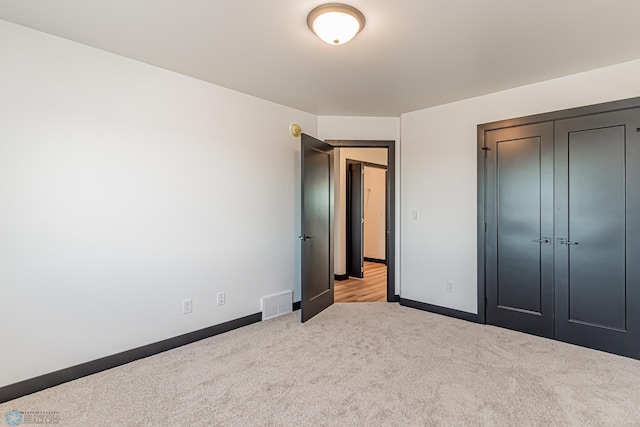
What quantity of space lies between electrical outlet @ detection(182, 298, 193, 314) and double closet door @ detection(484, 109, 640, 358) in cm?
293

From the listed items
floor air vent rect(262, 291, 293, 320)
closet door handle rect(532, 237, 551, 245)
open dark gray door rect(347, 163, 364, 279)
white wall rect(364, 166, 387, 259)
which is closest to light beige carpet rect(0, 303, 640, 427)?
floor air vent rect(262, 291, 293, 320)

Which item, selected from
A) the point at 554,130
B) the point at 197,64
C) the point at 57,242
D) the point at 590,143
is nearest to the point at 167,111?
the point at 197,64

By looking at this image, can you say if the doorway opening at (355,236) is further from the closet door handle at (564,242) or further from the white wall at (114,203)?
the closet door handle at (564,242)

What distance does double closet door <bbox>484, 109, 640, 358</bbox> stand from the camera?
271 cm

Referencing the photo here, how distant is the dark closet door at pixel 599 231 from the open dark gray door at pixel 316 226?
91.3 inches

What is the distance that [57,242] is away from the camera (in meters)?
2.30

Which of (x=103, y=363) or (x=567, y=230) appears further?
(x=567, y=230)

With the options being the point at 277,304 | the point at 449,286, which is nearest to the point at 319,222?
the point at 277,304

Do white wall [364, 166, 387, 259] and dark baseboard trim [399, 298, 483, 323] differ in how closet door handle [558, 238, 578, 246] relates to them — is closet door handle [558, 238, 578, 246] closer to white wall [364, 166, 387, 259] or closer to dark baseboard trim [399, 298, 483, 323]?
dark baseboard trim [399, 298, 483, 323]

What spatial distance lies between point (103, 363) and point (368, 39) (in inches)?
119

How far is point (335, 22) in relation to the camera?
1997 mm

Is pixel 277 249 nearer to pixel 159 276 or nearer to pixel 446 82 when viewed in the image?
pixel 159 276

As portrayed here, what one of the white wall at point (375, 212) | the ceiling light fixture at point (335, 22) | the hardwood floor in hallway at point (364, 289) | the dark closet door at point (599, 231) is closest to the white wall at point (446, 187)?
the dark closet door at point (599, 231)

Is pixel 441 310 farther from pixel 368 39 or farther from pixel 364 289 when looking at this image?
pixel 368 39
